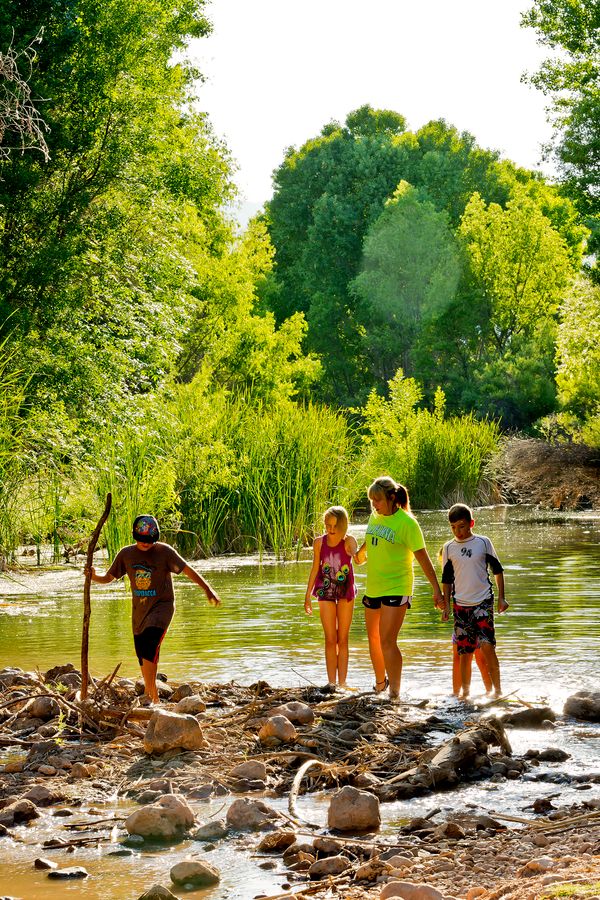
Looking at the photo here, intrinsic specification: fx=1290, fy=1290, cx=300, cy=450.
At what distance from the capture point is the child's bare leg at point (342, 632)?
407 inches

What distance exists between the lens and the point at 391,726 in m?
8.45

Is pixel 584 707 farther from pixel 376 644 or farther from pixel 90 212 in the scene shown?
pixel 90 212

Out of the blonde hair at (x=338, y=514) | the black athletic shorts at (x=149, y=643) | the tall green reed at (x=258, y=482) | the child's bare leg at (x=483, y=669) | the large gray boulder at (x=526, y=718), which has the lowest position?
the large gray boulder at (x=526, y=718)

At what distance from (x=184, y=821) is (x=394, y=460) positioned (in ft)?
99.6

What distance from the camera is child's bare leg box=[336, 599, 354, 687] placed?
407 inches

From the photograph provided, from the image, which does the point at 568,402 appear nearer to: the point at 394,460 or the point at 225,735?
the point at 394,460

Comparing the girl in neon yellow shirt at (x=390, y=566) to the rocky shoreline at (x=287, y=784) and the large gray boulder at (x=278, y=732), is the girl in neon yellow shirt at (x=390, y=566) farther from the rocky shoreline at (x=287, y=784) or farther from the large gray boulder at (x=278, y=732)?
the large gray boulder at (x=278, y=732)

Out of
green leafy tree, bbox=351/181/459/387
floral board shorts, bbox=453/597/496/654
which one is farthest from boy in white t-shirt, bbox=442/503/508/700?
green leafy tree, bbox=351/181/459/387

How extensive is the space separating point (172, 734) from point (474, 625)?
2766mm

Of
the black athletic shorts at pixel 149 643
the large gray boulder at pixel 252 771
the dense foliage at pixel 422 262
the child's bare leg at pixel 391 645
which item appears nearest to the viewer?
the large gray boulder at pixel 252 771

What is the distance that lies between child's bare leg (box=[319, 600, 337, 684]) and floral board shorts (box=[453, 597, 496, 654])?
1.09 meters

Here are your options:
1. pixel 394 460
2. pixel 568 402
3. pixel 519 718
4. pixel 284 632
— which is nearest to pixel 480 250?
pixel 568 402

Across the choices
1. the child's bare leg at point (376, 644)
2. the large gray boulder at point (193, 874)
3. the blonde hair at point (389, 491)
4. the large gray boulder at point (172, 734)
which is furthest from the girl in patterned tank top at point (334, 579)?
the large gray boulder at point (193, 874)

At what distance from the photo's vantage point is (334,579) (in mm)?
10344
